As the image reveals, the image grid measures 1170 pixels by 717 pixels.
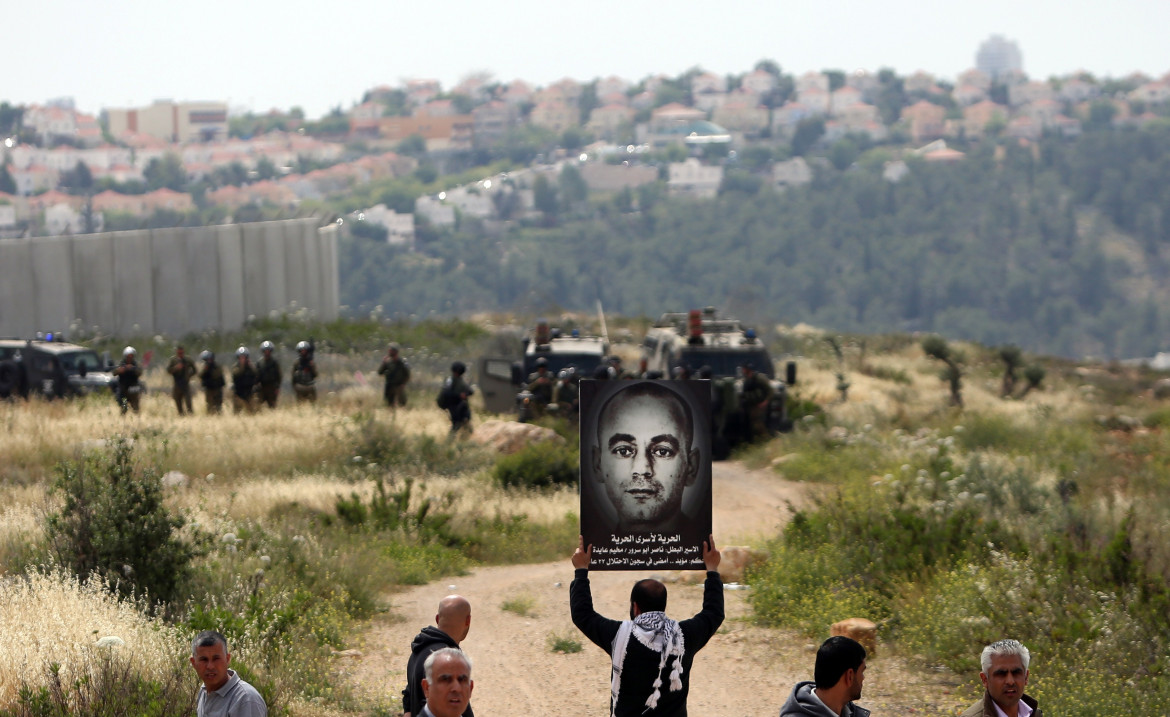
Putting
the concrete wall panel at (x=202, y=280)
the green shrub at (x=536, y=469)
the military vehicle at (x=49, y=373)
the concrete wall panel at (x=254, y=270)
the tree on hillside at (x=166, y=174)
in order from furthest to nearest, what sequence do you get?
the tree on hillside at (x=166, y=174) < the concrete wall panel at (x=254, y=270) < the concrete wall panel at (x=202, y=280) < the military vehicle at (x=49, y=373) < the green shrub at (x=536, y=469)

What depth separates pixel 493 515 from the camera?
14.7 metres

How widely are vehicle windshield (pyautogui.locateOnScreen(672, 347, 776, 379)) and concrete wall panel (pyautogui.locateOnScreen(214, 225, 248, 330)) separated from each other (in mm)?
25150

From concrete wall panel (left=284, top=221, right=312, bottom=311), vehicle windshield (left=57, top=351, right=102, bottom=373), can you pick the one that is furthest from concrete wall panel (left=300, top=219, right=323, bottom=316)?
vehicle windshield (left=57, top=351, right=102, bottom=373)

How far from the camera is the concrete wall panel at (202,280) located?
139ft

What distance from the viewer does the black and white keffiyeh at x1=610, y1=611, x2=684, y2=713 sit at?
518 centimetres

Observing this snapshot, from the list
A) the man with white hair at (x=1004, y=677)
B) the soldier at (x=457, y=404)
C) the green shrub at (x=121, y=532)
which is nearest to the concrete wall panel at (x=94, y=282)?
the soldier at (x=457, y=404)

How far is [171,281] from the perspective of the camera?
41531 millimetres

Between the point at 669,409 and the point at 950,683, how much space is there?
359cm

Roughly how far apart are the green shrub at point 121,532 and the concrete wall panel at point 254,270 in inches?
1417

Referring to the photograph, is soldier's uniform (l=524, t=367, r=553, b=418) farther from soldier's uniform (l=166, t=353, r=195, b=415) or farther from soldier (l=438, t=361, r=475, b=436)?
soldier's uniform (l=166, t=353, r=195, b=415)

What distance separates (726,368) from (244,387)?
8219 millimetres

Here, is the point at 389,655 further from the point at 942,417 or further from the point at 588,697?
the point at 942,417

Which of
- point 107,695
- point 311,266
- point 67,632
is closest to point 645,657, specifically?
point 107,695

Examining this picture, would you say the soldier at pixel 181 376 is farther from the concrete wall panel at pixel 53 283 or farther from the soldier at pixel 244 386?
the concrete wall panel at pixel 53 283
